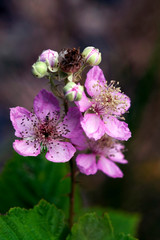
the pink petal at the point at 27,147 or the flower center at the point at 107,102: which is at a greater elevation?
the flower center at the point at 107,102

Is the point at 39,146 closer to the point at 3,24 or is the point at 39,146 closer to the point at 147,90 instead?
the point at 147,90

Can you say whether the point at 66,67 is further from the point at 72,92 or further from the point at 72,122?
the point at 72,122

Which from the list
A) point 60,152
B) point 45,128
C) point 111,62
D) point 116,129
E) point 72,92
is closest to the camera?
point 72,92

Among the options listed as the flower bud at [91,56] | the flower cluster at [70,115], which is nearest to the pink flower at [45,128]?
the flower cluster at [70,115]

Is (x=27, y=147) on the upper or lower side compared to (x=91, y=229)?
upper

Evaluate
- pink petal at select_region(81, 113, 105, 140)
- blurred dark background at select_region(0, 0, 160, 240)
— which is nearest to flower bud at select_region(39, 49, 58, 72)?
pink petal at select_region(81, 113, 105, 140)

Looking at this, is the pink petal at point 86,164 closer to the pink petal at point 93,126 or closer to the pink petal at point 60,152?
the pink petal at point 60,152

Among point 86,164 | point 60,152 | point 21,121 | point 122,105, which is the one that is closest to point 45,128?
point 21,121
